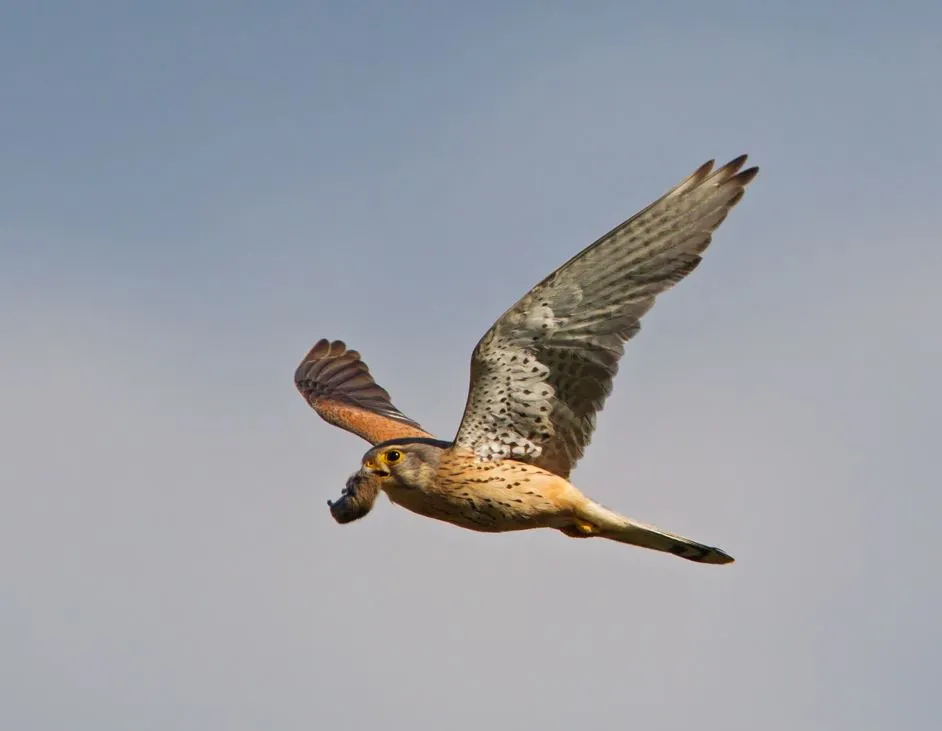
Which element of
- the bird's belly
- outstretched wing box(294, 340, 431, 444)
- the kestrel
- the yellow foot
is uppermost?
outstretched wing box(294, 340, 431, 444)

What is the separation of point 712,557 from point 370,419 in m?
3.87

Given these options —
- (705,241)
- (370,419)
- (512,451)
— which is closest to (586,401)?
(512,451)

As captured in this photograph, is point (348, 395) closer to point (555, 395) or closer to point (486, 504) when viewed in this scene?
point (555, 395)

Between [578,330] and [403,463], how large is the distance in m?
1.46

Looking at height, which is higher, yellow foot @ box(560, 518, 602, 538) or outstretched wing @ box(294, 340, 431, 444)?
outstretched wing @ box(294, 340, 431, 444)

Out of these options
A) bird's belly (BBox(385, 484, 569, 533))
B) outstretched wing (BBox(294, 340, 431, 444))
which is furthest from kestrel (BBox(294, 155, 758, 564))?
outstretched wing (BBox(294, 340, 431, 444))

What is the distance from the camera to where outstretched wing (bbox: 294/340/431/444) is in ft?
45.7

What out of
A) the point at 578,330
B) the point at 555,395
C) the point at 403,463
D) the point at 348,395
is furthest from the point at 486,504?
the point at 348,395

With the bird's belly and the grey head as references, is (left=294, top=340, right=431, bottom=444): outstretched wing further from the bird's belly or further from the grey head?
the bird's belly

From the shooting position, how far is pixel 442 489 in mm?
10930

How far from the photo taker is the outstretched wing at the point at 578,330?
1055cm

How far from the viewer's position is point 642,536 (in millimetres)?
11180

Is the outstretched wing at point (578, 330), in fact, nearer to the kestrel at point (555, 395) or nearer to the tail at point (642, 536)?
the kestrel at point (555, 395)

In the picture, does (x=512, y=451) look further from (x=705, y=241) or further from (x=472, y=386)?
(x=705, y=241)
